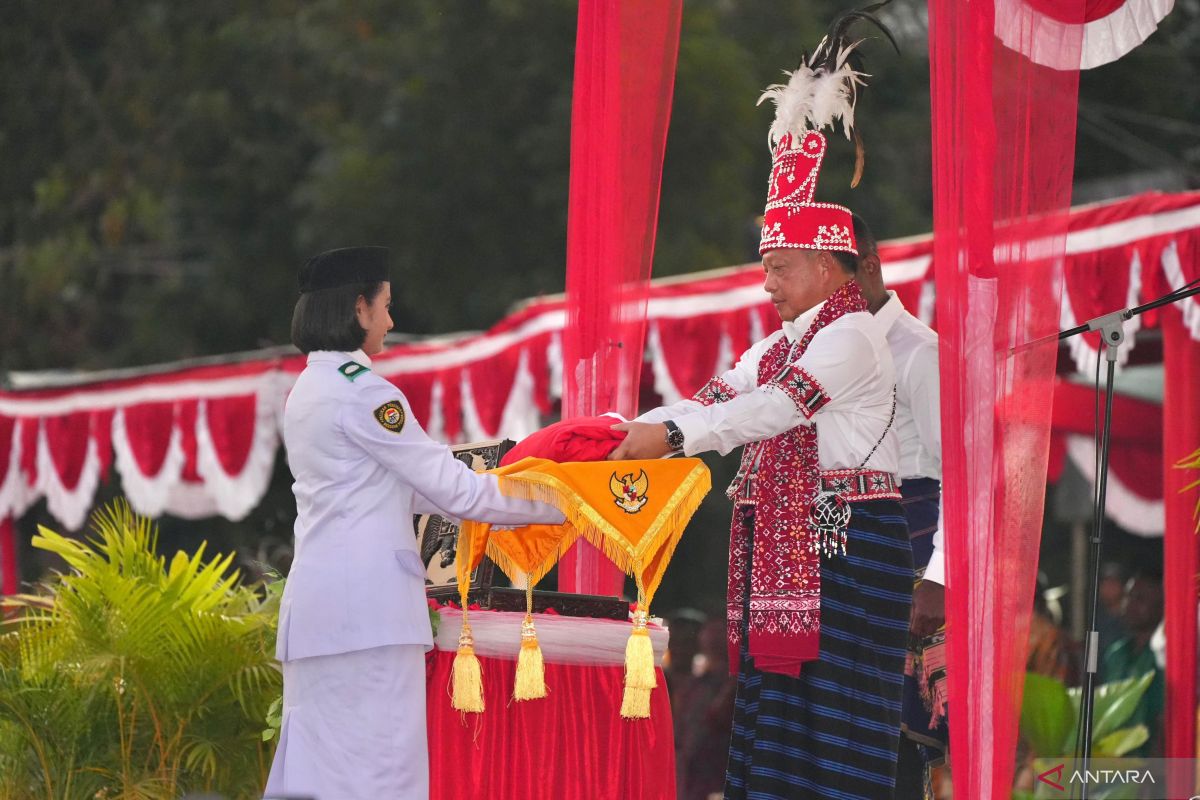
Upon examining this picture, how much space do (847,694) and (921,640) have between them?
0.47 meters

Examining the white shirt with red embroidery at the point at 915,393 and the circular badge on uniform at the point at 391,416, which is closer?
the circular badge on uniform at the point at 391,416

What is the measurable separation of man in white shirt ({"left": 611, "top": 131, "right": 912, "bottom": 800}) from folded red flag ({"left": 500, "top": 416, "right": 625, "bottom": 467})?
4 cm

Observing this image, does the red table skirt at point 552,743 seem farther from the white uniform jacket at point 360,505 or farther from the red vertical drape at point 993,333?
the red vertical drape at point 993,333

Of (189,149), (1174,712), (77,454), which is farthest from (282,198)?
(1174,712)

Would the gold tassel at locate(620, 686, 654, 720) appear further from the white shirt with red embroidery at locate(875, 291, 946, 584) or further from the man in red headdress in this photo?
the white shirt with red embroidery at locate(875, 291, 946, 584)

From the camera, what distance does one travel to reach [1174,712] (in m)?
5.79

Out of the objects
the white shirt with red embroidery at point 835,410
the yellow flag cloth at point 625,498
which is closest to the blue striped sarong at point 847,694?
the white shirt with red embroidery at point 835,410

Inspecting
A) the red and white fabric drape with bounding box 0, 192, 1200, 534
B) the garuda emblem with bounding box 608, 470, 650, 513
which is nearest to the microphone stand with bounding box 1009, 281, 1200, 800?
the garuda emblem with bounding box 608, 470, 650, 513

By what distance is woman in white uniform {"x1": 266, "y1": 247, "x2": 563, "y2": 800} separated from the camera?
3.80 meters

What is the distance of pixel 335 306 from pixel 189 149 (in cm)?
1665

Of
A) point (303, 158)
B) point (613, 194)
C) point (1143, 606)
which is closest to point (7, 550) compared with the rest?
point (303, 158)

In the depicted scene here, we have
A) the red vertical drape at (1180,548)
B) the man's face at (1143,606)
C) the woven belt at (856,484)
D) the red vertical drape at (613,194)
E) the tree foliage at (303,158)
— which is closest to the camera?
the woven belt at (856,484)

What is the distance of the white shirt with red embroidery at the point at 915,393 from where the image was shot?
4.21 meters

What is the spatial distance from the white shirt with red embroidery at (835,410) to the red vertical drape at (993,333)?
1.34 ft
